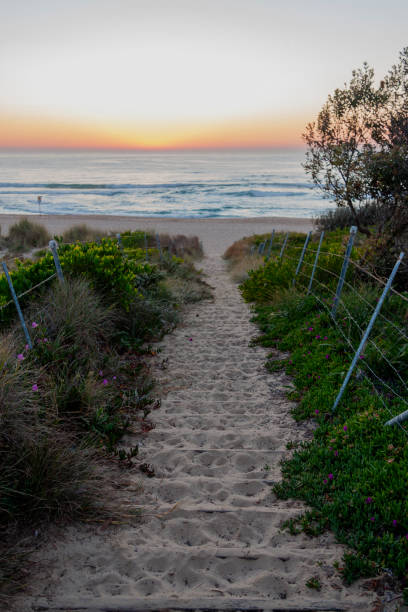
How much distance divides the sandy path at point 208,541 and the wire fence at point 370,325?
99 centimetres

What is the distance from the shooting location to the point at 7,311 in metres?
5.13

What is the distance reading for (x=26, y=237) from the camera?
1927 centimetres

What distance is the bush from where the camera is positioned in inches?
734

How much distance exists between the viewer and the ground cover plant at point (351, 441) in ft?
8.84

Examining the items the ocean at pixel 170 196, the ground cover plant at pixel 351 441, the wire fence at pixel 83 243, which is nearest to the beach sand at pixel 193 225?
the ocean at pixel 170 196

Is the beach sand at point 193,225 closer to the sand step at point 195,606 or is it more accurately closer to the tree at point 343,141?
the tree at point 343,141

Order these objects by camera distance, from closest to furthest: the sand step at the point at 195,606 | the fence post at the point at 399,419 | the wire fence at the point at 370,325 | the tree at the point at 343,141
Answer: the sand step at the point at 195,606, the fence post at the point at 399,419, the wire fence at the point at 370,325, the tree at the point at 343,141

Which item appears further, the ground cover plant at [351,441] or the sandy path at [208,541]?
the ground cover plant at [351,441]

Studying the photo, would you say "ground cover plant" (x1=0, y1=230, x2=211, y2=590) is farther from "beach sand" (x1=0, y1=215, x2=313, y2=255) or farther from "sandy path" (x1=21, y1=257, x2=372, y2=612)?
"beach sand" (x1=0, y1=215, x2=313, y2=255)

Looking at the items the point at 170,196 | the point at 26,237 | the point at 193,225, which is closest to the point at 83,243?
the point at 26,237

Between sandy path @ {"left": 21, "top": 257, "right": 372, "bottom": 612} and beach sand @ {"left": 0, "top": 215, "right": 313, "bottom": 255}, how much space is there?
842 inches

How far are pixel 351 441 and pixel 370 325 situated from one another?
1.11 metres

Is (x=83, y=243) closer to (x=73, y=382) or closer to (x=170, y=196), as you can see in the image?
(x=73, y=382)

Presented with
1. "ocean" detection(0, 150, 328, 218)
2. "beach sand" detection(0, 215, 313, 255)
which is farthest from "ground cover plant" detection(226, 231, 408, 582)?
"ocean" detection(0, 150, 328, 218)
